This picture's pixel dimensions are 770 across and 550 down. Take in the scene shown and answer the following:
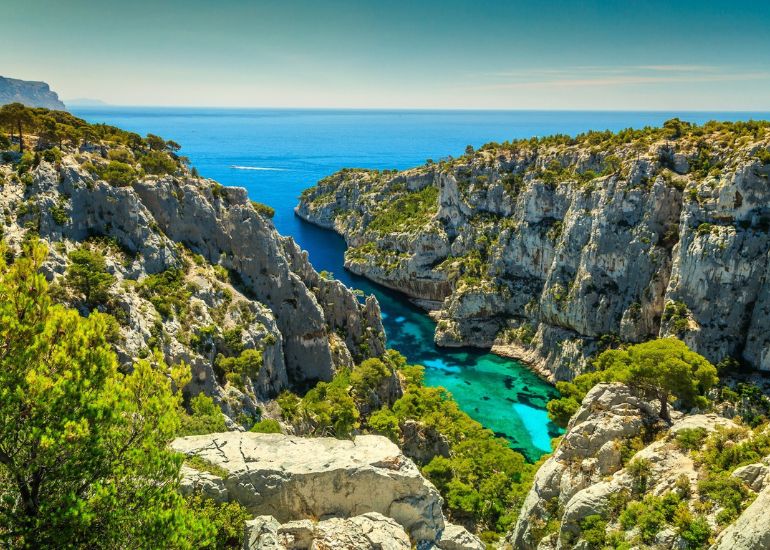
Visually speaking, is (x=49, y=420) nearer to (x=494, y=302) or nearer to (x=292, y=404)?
(x=292, y=404)

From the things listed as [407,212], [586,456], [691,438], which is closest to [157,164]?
[586,456]

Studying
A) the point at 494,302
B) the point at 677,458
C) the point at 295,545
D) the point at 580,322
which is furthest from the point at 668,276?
the point at 295,545

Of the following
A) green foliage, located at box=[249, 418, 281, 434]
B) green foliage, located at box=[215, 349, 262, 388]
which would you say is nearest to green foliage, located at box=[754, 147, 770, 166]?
green foliage, located at box=[215, 349, 262, 388]

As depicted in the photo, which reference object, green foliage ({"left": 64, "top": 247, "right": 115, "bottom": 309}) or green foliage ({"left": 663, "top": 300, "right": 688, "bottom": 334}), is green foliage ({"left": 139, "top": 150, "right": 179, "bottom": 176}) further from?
green foliage ({"left": 663, "top": 300, "right": 688, "bottom": 334})

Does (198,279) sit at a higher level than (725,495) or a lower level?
higher

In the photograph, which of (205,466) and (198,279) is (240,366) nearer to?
(198,279)

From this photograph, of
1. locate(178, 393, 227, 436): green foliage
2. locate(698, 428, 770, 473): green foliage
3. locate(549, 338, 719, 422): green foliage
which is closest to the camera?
locate(698, 428, 770, 473): green foliage
